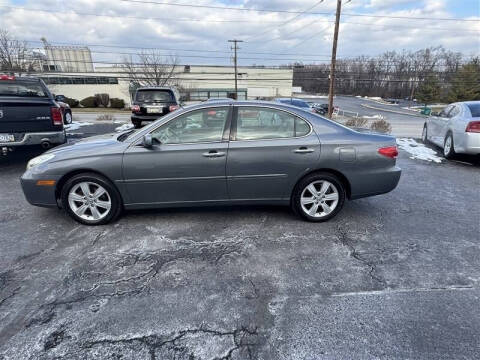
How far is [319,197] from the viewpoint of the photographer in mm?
3609

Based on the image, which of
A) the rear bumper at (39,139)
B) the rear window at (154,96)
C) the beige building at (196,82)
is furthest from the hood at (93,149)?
the beige building at (196,82)

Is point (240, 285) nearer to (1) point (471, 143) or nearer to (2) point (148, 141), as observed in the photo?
(2) point (148, 141)

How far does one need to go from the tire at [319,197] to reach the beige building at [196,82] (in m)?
42.4

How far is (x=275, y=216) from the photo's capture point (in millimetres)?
3840

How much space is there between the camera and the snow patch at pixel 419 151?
7.29m

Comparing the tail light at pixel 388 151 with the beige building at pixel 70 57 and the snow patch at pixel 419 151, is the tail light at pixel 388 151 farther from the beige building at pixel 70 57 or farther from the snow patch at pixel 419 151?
the beige building at pixel 70 57

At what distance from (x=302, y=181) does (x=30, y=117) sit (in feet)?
17.4

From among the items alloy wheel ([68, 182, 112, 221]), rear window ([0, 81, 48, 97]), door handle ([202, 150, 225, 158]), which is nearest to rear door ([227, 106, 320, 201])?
door handle ([202, 150, 225, 158])

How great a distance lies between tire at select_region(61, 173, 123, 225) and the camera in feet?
11.1

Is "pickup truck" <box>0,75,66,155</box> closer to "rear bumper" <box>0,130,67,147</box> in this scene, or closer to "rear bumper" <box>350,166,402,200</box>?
"rear bumper" <box>0,130,67,147</box>

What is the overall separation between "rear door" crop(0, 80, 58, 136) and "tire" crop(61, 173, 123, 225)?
9.94ft

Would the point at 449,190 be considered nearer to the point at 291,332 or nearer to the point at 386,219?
the point at 386,219

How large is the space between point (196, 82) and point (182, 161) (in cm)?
6308

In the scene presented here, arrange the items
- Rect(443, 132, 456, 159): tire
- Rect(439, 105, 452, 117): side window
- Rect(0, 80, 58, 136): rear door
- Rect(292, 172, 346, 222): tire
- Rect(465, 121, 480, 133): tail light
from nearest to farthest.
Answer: Rect(292, 172, 346, 222): tire < Rect(0, 80, 58, 136): rear door < Rect(465, 121, 480, 133): tail light < Rect(443, 132, 456, 159): tire < Rect(439, 105, 452, 117): side window
